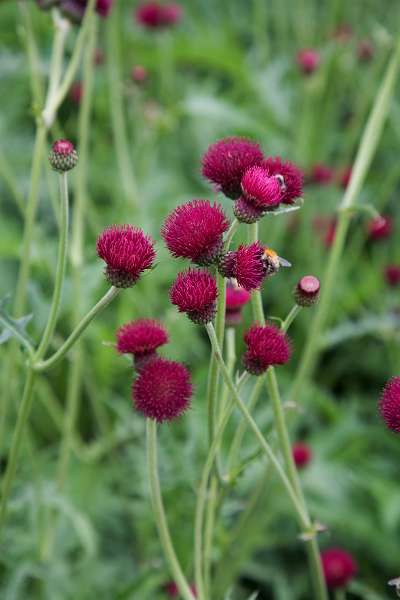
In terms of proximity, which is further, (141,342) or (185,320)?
(185,320)

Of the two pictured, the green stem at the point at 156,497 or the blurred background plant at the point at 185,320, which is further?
the blurred background plant at the point at 185,320

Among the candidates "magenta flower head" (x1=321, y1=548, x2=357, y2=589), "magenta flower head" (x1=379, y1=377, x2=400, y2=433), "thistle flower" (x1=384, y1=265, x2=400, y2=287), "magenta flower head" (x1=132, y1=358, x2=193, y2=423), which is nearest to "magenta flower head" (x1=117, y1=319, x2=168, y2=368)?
"magenta flower head" (x1=132, y1=358, x2=193, y2=423)

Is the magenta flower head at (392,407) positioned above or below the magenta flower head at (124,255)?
below

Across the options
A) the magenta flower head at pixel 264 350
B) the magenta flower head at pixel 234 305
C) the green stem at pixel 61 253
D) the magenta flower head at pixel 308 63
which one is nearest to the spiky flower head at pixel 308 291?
the magenta flower head at pixel 264 350

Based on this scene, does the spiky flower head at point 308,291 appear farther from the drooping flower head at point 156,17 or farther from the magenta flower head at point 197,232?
the drooping flower head at point 156,17

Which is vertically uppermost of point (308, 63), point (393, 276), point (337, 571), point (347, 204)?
point (308, 63)

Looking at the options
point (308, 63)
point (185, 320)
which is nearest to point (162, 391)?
point (185, 320)

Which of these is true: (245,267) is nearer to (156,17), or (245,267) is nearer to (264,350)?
(264,350)

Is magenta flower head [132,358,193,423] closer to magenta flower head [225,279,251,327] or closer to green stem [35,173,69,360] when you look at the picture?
green stem [35,173,69,360]
